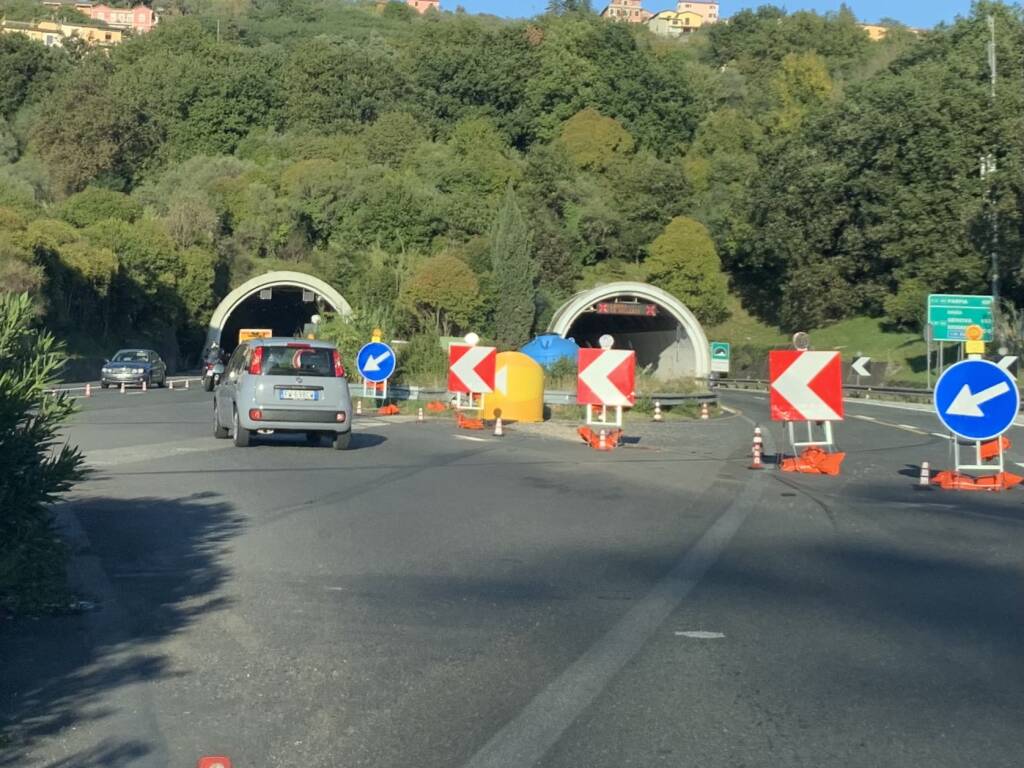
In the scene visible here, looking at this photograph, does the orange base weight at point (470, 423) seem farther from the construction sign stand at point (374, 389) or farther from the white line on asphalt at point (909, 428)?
the white line on asphalt at point (909, 428)

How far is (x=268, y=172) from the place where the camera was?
8500 centimetres

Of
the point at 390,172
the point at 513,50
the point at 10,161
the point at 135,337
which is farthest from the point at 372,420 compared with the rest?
the point at 513,50

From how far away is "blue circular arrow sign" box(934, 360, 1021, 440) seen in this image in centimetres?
1577

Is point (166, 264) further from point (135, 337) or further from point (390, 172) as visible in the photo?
point (390, 172)

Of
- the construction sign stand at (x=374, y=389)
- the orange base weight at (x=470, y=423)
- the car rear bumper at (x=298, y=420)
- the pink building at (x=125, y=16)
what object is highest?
the pink building at (x=125, y=16)

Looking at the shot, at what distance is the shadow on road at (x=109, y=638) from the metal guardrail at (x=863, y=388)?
137ft

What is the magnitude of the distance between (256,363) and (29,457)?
41.0 ft

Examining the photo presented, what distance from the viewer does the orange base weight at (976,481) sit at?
16.5 metres

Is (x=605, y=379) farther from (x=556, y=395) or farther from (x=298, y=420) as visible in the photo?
(x=556, y=395)

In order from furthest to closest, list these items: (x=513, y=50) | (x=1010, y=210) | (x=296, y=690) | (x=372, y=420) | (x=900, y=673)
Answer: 1. (x=513, y=50)
2. (x=1010, y=210)
3. (x=372, y=420)
4. (x=900, y=673)
5. (x=296, y=690)

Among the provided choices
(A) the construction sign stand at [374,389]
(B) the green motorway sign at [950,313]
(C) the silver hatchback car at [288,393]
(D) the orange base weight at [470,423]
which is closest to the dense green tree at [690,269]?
(B) the green motorway sign at [950,313]

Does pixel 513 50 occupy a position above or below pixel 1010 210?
above

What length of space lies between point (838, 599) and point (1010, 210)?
1888 inches

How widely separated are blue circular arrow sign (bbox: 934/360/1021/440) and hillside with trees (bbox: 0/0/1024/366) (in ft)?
81.1
